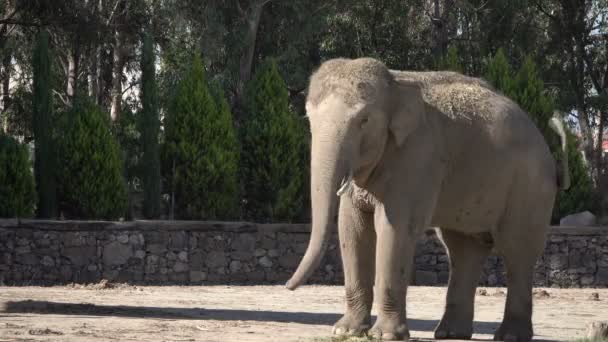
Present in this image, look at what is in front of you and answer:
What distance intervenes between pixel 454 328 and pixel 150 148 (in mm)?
10880

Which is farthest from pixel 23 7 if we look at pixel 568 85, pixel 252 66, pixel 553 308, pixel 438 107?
pixel 568 85

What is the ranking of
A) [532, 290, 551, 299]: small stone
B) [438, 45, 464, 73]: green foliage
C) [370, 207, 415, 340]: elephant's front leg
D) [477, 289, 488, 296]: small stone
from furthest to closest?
[438, 45, 464, 73]: green foliage → [477, 289, 488, 296]: small stone → [532, 290, 551, 299]: small stone → [370, 207, 415, 340]: elephant's front leg

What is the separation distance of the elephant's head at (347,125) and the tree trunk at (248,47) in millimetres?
15673

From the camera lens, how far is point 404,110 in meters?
9.81

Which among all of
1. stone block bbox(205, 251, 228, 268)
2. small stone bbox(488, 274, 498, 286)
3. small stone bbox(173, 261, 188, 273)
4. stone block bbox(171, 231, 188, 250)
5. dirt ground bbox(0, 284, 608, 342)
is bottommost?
dirt ground bbox(0, 284, 608, 342)

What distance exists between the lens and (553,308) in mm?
16125

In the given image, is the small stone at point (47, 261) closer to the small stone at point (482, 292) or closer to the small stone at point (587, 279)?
the small stone at point (482, 292)

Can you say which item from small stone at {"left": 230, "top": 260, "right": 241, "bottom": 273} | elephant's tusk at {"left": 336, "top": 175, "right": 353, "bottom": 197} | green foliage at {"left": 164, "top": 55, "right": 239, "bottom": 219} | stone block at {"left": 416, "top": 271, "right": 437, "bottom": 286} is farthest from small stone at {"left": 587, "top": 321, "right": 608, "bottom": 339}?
green foliage at {"left": 164, "top": 55, "right": 239, "bottom": 219}

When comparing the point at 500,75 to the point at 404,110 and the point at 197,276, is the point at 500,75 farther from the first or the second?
the point at 404,110

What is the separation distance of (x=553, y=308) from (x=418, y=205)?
6919mm

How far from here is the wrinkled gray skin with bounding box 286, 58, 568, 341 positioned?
30.9ft

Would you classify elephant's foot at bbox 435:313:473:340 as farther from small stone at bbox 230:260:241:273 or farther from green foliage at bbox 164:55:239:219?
green foliage at bbox 164:55:239:219

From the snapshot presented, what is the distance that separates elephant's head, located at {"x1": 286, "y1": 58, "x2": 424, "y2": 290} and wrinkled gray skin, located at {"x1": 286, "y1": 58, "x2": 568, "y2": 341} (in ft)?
0.04

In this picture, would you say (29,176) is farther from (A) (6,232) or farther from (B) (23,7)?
(B) (23,7)
